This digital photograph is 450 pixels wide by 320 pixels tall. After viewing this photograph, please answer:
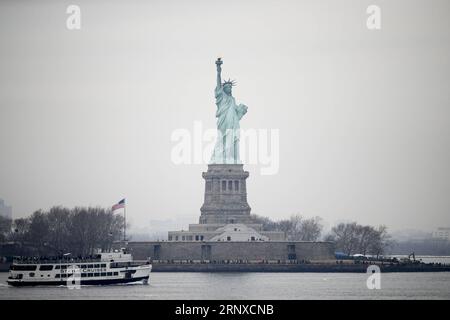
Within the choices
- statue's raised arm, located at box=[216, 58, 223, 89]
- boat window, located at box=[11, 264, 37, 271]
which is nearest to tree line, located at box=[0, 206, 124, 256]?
statue's raised arm, located at box=[216, 58, 223, 89]

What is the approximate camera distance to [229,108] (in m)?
126

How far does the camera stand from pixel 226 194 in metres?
126

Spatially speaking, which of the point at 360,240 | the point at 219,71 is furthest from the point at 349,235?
the point at 219,71

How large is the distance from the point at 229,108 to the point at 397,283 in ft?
108

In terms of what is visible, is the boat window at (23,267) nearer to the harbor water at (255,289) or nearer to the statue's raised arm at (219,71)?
the harbor water at (255,289)

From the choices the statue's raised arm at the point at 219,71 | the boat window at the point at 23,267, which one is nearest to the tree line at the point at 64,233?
the statue's raised arm at the point at 219,71

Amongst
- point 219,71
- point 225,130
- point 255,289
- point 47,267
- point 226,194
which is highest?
point 219,71

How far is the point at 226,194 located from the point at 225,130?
20.3 ft

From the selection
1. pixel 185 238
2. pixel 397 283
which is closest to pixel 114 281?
pixel 397 283

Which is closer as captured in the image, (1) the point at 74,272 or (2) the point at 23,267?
(1) the point at 74,272

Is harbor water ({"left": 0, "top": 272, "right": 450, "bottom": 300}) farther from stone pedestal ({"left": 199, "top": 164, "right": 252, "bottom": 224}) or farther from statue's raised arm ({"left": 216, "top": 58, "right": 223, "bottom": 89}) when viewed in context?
statue's raised arm ({"left": 216, "top": 58, "right": 223, "bottom": 89})

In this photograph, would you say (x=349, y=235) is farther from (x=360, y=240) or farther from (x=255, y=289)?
(x=255, y=289)

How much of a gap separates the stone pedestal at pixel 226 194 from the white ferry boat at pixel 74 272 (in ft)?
94.8
